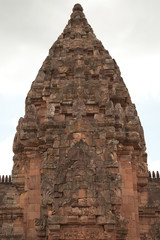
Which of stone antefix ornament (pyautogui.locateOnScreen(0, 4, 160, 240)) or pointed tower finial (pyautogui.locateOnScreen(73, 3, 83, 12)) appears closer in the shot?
stone antefix ornament (pyautogui.locateOnScreen(0, 4, 160, 240))

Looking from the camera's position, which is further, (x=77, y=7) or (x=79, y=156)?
(x=77, y=7)

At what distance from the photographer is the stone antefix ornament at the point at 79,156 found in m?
8.23

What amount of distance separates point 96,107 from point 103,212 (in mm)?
3272

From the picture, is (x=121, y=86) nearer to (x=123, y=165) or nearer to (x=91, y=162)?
(x=123, y=165)

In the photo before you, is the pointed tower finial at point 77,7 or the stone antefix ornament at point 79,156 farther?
the pointed tower finial at point 77,7

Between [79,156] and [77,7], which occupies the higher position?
[77,7]

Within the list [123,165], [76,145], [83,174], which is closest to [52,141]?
[76,145]

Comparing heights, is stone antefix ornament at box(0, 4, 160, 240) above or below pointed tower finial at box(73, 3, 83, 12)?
below

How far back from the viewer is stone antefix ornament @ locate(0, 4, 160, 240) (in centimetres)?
823

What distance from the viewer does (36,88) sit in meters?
11.6

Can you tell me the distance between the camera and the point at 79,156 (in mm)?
8672

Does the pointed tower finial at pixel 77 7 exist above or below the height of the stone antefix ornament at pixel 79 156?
above

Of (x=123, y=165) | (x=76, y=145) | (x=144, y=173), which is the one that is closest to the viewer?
(x=76, y=145)

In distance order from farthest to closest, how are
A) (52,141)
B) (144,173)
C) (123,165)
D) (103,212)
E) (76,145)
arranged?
1. (144,173)
2. (123,165)
3. (52,141)
4. (76,145)
5. (103,212)
